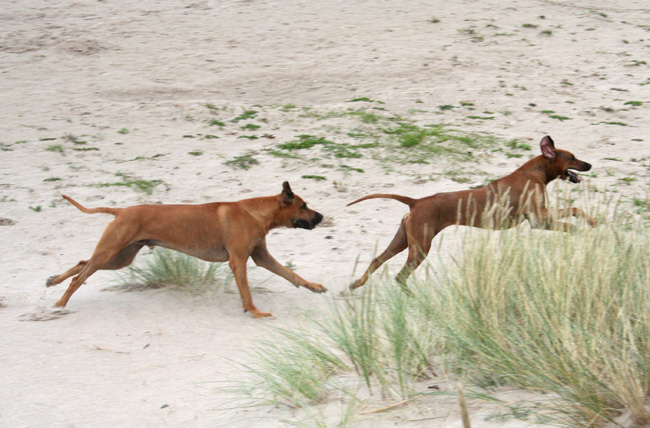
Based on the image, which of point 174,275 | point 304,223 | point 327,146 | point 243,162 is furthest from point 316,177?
point 174,275

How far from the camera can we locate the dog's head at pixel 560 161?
779 cm

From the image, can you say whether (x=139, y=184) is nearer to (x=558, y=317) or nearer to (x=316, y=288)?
(x=316, y=288)

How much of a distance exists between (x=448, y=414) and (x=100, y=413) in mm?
2257

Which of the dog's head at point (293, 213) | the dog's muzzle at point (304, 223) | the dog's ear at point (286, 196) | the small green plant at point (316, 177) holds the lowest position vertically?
the small green plant at point (316, 177)

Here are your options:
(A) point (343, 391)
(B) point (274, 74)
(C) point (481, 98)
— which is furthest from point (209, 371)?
(B) point (274, 74)

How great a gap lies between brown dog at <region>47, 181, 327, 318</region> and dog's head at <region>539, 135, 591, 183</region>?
8.46 feet

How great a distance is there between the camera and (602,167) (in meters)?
10.2

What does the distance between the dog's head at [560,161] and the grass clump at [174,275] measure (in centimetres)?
342

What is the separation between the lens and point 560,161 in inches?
310

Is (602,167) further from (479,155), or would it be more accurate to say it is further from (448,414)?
(448,414)

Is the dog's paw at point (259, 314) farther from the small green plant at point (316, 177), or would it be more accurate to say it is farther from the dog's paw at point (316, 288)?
the small green plant at point (316, 177)

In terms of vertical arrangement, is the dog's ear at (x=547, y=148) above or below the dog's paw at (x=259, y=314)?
above

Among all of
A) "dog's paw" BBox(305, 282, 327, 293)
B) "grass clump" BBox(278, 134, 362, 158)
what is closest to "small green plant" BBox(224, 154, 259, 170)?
"grass clump" BBox(278, 134, 362, 158)

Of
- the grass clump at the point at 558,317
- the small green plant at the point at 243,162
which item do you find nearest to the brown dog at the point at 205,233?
the grass clump at the point at 558,317
